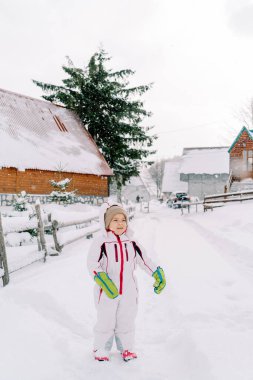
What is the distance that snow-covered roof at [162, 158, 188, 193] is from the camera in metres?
56.4

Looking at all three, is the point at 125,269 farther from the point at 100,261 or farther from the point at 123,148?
the point at 123,148

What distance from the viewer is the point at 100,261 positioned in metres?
3.16

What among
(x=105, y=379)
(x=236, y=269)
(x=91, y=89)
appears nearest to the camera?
(x=105, y=379)

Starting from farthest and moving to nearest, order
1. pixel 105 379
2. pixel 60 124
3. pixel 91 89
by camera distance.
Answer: pixel 91 89
pixel 60 124
pixel 105 379

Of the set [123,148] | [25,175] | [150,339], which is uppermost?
[123,148]

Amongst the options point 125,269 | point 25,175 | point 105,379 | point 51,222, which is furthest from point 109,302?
point 25,175

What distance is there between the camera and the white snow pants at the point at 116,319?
308 cm

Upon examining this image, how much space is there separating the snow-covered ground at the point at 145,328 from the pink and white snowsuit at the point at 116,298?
218 mm

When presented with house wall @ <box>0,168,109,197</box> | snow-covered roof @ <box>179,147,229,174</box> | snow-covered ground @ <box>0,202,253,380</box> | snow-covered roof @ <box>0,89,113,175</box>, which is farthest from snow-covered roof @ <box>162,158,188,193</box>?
snow-covered ground @ <box>0,202,253,380</box>

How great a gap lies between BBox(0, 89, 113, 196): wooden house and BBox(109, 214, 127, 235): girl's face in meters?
15.0

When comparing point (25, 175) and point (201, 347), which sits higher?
point (25, 175)

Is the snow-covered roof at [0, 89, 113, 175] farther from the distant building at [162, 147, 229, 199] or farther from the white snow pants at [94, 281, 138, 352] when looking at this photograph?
the distant building at [162, 147, 229, 199]

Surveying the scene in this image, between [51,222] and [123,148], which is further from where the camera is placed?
[123,148]

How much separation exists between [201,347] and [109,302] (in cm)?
103
